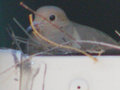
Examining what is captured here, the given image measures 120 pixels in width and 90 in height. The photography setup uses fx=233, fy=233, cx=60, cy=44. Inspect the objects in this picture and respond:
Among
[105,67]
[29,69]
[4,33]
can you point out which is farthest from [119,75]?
[4,33]

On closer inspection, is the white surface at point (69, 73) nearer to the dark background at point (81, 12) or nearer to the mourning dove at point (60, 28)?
the mourning dove at point (60, 28)

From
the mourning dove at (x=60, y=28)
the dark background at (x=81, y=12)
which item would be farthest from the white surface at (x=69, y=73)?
the dark background at (x=81, y=12)

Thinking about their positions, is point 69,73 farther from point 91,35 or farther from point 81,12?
point 81,12

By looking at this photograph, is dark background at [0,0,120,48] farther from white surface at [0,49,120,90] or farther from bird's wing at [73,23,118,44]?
white surface at [0,49,120,90]

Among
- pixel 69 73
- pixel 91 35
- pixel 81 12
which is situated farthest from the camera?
pixel 81 12

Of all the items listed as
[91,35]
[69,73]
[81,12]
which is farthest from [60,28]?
[69,73]

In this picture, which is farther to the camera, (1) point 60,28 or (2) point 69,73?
(1) point 60,28
